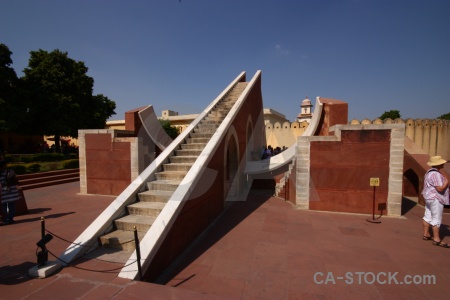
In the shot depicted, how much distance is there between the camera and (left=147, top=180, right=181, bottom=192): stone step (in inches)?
202

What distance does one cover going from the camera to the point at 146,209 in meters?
4.47

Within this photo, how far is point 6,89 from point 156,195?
63.5 ft

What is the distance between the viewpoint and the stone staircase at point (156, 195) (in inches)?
155

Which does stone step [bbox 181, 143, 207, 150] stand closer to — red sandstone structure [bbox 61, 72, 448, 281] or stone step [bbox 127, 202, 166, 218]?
red sandstone structure [bbox 61, 72, 448, 281]

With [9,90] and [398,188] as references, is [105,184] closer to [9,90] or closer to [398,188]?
[398,188]

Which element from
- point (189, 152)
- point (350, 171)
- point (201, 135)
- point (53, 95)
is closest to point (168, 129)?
point (53, 95)

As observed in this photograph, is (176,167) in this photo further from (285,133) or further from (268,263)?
(285,133)

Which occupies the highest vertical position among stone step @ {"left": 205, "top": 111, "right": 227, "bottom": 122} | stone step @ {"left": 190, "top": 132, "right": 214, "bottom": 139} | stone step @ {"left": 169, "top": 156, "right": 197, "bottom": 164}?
stone step @ {"left": 205, "top": 111, "right": 227, "bottom": 122}

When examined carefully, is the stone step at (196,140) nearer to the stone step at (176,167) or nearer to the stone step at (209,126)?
the stone step at (209,126)

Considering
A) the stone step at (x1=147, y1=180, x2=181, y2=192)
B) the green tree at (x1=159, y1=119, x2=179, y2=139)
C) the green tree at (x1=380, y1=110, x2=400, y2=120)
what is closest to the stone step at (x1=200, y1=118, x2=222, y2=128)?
the stone step at (x1=147, y1=180, x2=181, y2=192)

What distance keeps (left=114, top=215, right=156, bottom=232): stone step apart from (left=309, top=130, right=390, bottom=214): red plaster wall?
4.92m

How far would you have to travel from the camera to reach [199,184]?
4.91 meters

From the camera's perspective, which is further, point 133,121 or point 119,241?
point 133,121

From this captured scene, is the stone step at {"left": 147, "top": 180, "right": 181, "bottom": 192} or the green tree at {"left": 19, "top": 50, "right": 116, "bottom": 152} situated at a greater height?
the green tree at {"left": 19, "top": 50, "right": 116, "bottom": 152}
